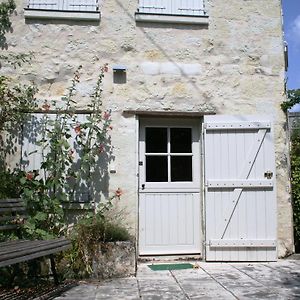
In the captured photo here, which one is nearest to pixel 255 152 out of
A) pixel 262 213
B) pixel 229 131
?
pixel 229 131

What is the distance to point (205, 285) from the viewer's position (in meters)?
4.16

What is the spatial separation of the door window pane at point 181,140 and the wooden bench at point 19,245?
2.39 m

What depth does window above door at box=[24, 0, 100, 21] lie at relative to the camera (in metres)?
5.73

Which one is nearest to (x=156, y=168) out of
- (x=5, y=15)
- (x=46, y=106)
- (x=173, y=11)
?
(x=46, y=106)

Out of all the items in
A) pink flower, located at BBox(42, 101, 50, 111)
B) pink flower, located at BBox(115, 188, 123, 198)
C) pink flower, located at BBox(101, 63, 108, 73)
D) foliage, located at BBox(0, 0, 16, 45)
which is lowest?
pink flower, located at BBox(115, 188, 123, 198)

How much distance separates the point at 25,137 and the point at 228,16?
3554 mm

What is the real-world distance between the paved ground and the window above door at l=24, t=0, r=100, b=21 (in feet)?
12.1

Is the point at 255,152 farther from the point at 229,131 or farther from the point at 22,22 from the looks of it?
the point at 22,22

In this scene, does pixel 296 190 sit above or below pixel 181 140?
below

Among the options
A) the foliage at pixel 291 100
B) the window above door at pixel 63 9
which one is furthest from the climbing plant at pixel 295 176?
the window above door at pixel 63 9

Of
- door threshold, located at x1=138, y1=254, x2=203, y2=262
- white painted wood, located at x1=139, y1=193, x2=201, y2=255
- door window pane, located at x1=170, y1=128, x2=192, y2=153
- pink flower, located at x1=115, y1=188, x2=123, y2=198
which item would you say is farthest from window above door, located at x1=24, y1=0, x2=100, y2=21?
door threshold, located at x1=138, y1=254, x2=203, y2=262

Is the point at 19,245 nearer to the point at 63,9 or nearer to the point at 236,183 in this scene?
the point at 236,183

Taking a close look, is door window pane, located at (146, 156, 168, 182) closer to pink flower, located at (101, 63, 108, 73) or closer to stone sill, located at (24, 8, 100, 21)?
pink flower, located at (101, 63, 108, 73)

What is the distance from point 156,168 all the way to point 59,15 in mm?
2668
